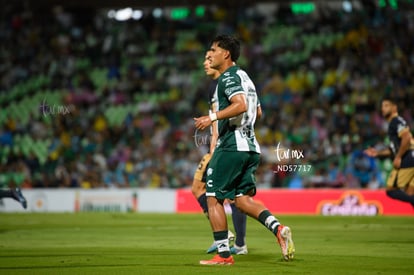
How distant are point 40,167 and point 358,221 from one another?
12.6 metres

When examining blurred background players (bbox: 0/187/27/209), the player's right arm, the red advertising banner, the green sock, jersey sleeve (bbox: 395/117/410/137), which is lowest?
the red advertising banner

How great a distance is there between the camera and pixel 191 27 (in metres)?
33.4

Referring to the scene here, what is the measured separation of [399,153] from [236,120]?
7.19m

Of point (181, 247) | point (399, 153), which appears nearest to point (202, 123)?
point (181, 247)

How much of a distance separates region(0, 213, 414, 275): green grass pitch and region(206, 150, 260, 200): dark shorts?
87 centimetres

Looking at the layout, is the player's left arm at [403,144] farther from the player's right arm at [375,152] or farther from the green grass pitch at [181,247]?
the green grass pitch at [181,247]

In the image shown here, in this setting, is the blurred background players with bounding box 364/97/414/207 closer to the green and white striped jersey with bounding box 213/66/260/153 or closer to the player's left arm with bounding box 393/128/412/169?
the player's left arm with bounding box 393/128/412/169

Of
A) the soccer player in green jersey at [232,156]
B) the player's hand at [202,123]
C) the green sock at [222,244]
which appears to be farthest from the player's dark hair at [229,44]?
the green sock at [222,244]

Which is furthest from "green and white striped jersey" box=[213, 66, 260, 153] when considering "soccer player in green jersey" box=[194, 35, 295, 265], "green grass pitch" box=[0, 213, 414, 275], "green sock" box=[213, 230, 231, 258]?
"green grass pitch" box=[0, 213, 414, 275]

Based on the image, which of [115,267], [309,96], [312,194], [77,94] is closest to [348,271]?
[115,267]

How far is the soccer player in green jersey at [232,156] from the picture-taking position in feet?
29.8

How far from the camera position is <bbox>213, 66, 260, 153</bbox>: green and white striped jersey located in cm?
919

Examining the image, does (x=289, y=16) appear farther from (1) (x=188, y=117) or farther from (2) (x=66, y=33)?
(2) (x=66, y=33)

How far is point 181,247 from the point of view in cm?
1181
